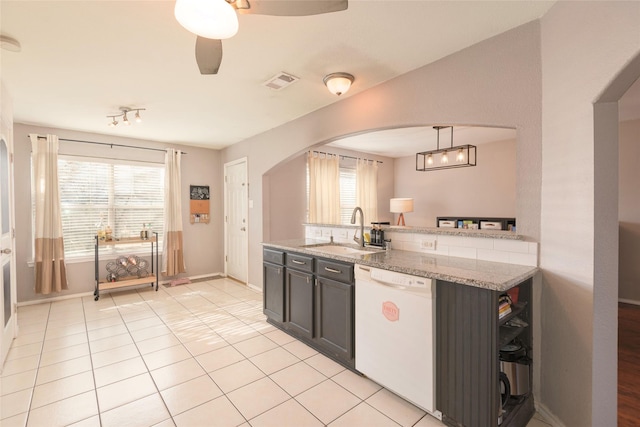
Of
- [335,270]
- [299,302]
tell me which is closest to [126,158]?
[299,302]

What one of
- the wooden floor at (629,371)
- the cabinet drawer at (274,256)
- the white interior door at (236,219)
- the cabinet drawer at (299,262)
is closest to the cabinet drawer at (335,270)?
the cabinet drawer at (299,262)

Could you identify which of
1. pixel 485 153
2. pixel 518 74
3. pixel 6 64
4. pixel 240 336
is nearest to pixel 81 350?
pixel 240 336

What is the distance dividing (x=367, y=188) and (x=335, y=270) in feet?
13.5

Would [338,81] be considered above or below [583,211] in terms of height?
above

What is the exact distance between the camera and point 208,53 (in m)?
1.61

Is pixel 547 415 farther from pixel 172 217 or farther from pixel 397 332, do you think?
pixel 172 217

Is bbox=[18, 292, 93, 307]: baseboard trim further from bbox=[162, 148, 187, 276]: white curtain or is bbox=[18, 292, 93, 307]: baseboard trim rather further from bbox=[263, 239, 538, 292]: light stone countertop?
bbox=[263, 239, 538, 292]: light stone countertop

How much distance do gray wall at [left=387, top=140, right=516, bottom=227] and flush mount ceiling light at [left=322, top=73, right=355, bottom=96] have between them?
413 centimetres

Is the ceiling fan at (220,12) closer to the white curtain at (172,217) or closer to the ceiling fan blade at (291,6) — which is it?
the ceiling fan blade at (291,6)

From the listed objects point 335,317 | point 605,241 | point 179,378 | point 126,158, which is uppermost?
point 126,158

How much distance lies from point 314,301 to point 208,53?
2050 mm

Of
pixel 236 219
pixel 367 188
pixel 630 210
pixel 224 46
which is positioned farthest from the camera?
pixel 367 188

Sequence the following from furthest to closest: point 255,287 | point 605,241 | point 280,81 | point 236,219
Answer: point 236,219 → point 255,287 → point 280,81 → point 605,241

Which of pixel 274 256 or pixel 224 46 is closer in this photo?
pixel 224 46
